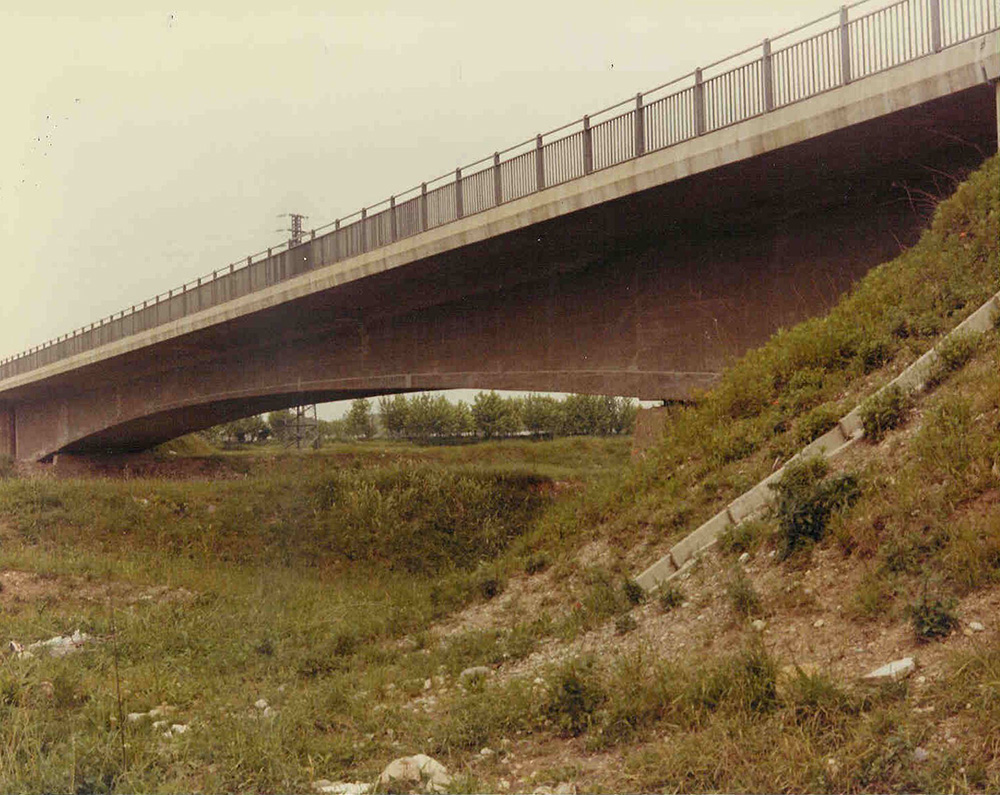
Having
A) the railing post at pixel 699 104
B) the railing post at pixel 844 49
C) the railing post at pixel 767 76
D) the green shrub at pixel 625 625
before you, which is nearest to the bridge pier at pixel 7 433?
the railing post at pixel 699 104

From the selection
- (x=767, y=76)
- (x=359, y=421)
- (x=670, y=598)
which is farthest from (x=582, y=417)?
(x=670, y=598)

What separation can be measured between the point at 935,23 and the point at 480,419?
174ft

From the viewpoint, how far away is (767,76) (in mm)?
13836

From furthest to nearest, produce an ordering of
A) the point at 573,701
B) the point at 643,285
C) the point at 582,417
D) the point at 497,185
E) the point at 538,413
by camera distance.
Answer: the point at 538,413
the point at 582,417
the point at 497,185
the point at 643,285
the point at 573,701

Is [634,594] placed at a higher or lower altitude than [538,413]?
lower

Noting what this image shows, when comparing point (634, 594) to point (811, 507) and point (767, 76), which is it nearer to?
point (811, 507)

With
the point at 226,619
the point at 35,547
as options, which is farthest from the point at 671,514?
the point at 35,547

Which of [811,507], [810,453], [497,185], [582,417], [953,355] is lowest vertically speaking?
[811,507]

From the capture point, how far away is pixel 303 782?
5.22 m

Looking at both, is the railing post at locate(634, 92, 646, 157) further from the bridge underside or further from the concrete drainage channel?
the concrete drainage channel

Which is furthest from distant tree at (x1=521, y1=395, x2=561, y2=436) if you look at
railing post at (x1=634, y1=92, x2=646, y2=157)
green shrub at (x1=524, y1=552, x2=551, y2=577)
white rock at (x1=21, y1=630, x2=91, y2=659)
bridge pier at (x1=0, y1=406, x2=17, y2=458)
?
white rock at (x1=21, y1=630, x2=91, y2=659)

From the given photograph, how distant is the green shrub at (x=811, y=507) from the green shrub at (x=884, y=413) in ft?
3.14

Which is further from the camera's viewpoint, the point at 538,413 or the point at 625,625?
the point at 538,413

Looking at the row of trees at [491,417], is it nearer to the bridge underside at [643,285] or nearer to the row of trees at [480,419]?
the row of trees at [480,419]
